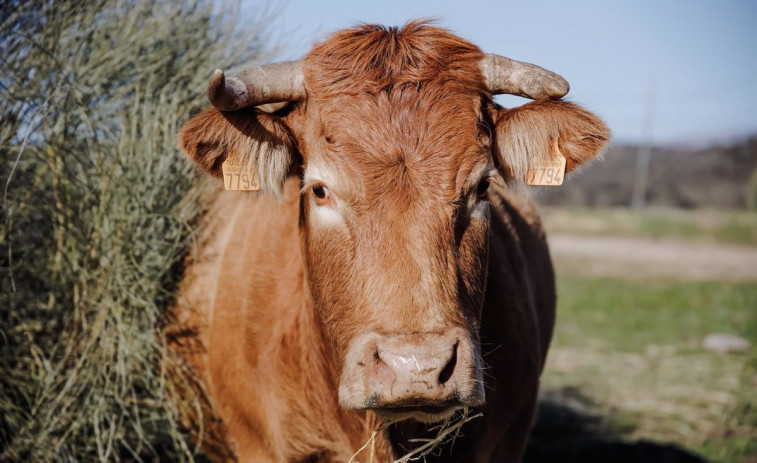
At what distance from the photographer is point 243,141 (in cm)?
253

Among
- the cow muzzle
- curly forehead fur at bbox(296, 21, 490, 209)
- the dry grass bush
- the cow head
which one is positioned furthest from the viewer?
the dry grass bush

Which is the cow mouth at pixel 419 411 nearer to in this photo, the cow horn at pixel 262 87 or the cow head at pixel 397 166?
the cow head at pixel 397 166

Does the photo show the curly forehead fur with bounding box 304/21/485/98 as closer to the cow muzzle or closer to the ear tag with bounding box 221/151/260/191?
the ear tag with bounding box 221/151/260/191

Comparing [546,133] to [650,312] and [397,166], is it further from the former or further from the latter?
[650,312]

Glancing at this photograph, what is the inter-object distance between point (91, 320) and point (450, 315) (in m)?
1.87

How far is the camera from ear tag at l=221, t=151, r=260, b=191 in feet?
8.48

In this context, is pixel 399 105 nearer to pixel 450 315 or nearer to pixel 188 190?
pixel 450 315

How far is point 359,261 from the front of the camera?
2213 mm

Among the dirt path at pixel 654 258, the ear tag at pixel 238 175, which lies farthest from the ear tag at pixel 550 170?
the dirt path at pixel 654 258

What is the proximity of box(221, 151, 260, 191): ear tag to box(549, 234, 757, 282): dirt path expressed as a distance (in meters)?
12.3

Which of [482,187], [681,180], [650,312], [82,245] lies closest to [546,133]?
[482,187]

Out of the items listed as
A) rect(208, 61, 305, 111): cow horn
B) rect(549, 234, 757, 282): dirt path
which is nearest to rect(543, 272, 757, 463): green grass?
rect(549, 234, 757, 282): dirt path

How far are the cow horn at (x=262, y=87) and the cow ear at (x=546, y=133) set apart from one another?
783 millimetres

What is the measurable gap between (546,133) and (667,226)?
807 inches
